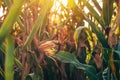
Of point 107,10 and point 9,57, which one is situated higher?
point 107,10

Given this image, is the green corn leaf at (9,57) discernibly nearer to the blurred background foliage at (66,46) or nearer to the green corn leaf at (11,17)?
the blurred background foliage at (66,46)

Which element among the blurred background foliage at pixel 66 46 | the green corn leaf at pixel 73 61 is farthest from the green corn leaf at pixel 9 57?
the green corn leaf at pixel 73 61

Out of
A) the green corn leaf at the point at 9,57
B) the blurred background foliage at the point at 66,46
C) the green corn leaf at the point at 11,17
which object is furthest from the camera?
the blurred background foliage at the point at 66,46

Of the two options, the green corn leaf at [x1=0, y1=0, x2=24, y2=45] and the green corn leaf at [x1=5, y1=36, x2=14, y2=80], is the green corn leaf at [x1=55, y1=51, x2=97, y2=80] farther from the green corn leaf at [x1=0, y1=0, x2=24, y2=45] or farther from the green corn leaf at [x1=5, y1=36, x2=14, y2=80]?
the green corn leaf at [x1=0, y1=0, x2=24, y2=45]

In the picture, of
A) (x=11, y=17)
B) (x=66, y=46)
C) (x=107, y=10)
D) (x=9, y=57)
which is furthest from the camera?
(x=66, y=46)

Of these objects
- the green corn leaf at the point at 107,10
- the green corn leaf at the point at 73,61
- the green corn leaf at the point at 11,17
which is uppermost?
the green corn leaf at the point at 107,10

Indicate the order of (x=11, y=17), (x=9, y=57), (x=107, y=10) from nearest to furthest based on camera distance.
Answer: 1. (x=11, y=17)
2. (x=9, y=57)
3. (x=107, y=10)

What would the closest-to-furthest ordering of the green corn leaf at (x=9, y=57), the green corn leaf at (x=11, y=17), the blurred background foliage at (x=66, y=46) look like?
the green corn leaf at (x=11, y=17)
the green corn leaf at (x=9, y=57)
the blurred background foliage at (x=66, y=46)

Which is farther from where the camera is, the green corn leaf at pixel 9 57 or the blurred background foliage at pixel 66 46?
the blurred background foliage at pixel 66 46

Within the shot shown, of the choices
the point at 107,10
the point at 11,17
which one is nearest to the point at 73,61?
the point at 107,10

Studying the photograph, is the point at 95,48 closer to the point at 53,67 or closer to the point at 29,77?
the point at 53,67

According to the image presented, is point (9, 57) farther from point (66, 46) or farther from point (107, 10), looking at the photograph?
point (66, 46)

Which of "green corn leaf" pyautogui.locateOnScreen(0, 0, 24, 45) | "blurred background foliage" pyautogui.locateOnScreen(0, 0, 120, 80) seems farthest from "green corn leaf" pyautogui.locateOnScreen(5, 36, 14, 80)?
"green corn leaf" pyautogui.locateOnScreen(0, 0, 24, 45)

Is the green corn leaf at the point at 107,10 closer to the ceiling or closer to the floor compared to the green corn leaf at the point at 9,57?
closer to the ceiling
